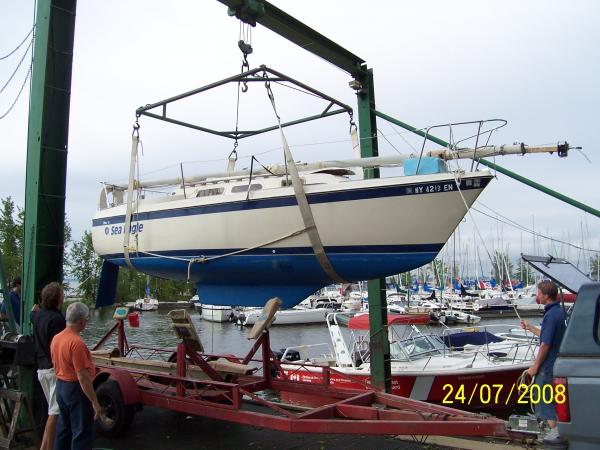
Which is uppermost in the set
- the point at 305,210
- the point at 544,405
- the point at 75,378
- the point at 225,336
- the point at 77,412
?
the point at 305,210

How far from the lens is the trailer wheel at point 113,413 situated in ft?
21.2

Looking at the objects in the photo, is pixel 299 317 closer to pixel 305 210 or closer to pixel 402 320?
pixel 402 320

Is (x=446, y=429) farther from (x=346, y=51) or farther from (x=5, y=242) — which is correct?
(x=5, y=242)

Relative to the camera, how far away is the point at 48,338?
517cm

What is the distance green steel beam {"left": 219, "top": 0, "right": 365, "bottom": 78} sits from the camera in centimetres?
697

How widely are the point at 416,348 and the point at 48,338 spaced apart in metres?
9.79

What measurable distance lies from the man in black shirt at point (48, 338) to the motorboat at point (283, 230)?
2.89 meters

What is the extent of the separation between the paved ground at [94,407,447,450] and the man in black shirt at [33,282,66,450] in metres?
1.22

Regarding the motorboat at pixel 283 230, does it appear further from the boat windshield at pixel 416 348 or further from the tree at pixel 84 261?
the tree at pixel 84 261

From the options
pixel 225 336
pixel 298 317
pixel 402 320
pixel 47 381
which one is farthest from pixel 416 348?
pixel 298 317

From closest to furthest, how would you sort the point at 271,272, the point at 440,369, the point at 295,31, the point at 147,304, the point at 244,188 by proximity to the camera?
the point at 271,272
the point at 295,31
the point at 244,188
the point at 440,369
the point at 147,304

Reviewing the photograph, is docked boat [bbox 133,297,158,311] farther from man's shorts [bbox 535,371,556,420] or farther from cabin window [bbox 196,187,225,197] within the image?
man's shorts [bbox 535,371,556,420]

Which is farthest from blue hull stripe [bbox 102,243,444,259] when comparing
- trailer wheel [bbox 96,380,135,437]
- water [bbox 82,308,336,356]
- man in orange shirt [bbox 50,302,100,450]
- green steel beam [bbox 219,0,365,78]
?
water [bbox 82,308,336,356]

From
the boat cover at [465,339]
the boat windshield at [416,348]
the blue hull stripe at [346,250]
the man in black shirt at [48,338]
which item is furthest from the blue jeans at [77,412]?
the boat cover at [465,339]
